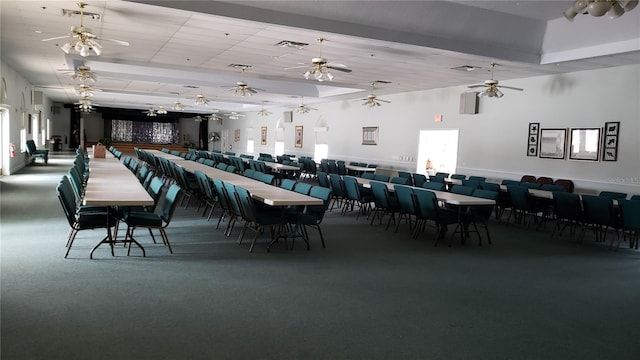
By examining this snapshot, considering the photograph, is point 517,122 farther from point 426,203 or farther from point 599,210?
point 426,203

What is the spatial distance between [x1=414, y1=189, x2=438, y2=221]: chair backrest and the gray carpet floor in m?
0.45

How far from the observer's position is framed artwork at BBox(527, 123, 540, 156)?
10.3 m

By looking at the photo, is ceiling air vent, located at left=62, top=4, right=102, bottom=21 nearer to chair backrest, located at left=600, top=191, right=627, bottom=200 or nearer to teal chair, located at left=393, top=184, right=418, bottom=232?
teal chair, located at left=393, top=184, right=418, bottom=232

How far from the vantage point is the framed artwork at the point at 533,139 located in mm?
10312

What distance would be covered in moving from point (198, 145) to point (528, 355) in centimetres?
3258

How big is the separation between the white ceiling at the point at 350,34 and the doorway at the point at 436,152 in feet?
10.00

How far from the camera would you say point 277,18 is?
21.1 ft

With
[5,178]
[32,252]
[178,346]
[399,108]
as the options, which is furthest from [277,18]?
[5,178]

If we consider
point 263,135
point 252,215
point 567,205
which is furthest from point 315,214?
point 263,135

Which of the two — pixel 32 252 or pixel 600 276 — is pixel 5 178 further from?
pixel 600 276

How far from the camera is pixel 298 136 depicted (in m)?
21.2

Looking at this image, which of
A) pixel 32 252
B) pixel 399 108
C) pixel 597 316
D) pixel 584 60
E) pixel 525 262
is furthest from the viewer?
pixel 399 108

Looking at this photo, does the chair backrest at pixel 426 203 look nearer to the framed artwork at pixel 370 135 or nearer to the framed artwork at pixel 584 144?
Result: the framed artwork at pixel 584 144

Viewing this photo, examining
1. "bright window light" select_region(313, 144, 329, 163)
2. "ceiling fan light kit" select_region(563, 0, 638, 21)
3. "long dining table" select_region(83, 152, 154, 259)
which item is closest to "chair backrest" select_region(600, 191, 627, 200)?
"ceiling fan light kit" select_region(563, 0, 638, 21)
